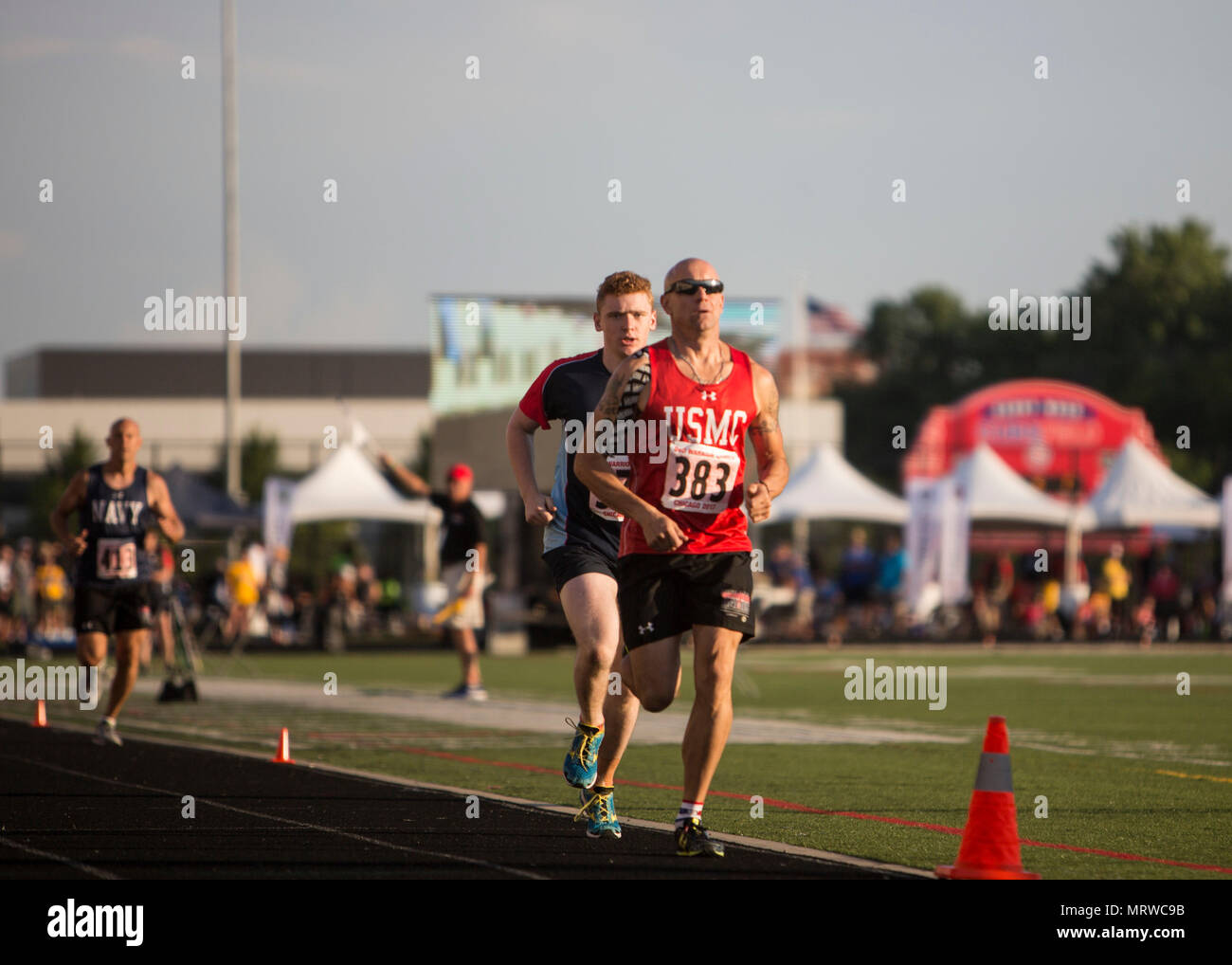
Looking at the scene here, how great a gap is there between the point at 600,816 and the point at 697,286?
7.35ft

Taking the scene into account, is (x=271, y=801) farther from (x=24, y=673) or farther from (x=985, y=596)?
(x=985, y=596)

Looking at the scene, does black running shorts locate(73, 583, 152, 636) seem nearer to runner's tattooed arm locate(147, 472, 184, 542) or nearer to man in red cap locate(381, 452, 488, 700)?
runner's tattooed arm locate(147, 472, 184, 542)

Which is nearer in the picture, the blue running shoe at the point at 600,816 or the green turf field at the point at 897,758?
the blue running shoe at the point at 600,816

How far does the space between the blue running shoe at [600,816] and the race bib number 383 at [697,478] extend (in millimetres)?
1406

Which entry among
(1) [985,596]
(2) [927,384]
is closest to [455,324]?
(1) [985,596]

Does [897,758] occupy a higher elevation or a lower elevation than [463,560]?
lower

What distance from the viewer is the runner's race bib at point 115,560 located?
40.2 feet

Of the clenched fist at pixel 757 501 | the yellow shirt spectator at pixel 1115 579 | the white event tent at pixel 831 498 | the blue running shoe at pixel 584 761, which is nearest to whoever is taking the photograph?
the clenched fist at pixel 757 501

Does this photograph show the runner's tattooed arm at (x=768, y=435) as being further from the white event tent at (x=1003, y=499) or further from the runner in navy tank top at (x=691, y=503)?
the white event tent at (x=1003, y=499)

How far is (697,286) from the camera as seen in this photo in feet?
23.6

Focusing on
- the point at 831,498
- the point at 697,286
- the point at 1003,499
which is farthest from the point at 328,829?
the point at 1003,499

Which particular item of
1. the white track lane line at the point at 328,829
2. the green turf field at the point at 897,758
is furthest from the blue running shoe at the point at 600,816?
the white track lane line at the point at 328,829

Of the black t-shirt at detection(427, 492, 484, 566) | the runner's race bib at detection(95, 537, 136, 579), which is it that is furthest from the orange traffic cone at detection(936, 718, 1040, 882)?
the black t-shirt at detection(427, 492, 484, 566)

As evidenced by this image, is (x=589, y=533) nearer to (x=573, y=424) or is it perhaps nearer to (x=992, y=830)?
(x=573, y=424)
